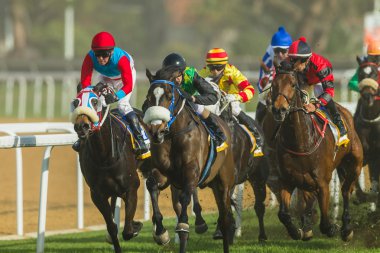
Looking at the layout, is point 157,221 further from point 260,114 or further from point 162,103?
point 260,114

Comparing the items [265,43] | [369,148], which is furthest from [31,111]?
[265,43]

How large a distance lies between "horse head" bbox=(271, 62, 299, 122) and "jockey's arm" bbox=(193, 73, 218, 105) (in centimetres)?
50

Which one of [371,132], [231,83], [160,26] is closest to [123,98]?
[231,83]

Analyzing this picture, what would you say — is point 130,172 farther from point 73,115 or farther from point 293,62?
point 293,62

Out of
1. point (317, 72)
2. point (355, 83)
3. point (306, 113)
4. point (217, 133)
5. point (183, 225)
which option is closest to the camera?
point (183, 225)

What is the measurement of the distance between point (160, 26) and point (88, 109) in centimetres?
5547

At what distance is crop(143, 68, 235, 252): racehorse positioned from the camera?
7113 mm

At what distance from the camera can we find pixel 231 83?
9.09 m

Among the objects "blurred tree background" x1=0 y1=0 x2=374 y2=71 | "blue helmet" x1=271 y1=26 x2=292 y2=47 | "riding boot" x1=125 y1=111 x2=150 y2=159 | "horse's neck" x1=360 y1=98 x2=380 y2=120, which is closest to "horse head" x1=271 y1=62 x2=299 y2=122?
"riding boot" x1=125 y1=111 x2=150 y2=159

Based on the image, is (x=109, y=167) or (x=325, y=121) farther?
(x=325, y=121)

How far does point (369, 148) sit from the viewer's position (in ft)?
33.3

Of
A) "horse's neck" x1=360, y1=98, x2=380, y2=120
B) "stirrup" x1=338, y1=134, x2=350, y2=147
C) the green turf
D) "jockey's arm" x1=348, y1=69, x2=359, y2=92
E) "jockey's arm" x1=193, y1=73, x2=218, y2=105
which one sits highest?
"jockey's arm" x1=348, y1=69, x2=359, y2=92

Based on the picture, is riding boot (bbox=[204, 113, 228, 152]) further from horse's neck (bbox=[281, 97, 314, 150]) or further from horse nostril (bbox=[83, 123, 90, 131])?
horse nostril (bbox=[83, 123, 90, 131])

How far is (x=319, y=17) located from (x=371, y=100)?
105 feet
